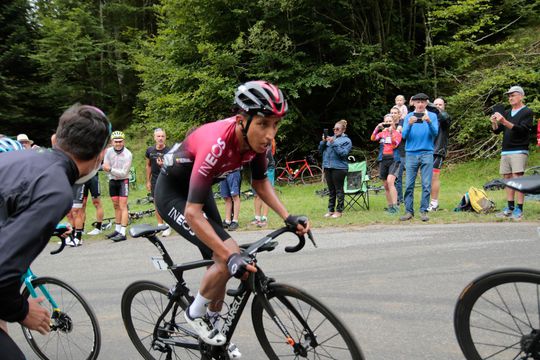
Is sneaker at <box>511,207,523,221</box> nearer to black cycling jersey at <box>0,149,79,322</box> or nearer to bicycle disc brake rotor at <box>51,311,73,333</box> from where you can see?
bicycle disc brake rotor at <box>51,311,73,333</box>

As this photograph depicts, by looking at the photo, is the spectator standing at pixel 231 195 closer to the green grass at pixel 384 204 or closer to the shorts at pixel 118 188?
the green grass at pixel 384 204

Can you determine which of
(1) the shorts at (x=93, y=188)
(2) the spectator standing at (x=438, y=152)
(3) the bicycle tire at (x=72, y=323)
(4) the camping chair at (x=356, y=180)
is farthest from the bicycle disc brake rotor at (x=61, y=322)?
(2) the spectator standing at (x=438, y=152)

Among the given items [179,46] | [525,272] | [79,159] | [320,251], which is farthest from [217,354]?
[179,46]

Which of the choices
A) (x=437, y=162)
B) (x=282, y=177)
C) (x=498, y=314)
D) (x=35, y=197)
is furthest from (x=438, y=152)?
(x=282, y=177)

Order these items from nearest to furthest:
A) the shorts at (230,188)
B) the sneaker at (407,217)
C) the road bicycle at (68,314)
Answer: the road bicycle at (68,314), the sneaker at (407,217), the shorts at (230,188)

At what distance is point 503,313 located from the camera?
8.98ft

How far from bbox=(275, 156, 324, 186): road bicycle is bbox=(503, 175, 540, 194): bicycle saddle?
1467 centimetres

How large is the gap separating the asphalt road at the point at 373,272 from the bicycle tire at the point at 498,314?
1.16 feet

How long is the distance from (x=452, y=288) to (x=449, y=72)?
14.1m

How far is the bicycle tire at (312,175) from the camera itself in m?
17.3

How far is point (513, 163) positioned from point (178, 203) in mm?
6938

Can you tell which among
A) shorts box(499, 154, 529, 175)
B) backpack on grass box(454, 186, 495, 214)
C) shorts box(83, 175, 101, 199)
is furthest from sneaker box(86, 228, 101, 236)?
shorts box(499, 154, 529, 175)

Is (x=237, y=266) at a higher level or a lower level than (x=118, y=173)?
higher

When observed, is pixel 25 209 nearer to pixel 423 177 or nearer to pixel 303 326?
pixel 303 326
